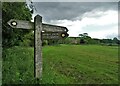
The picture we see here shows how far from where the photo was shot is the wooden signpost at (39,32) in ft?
27.7

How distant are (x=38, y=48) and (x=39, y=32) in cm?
49

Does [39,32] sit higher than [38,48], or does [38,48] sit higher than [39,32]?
[39,32]

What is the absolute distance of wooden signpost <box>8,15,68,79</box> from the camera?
8.45m

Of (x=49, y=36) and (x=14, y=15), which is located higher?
(x=14, y=15)

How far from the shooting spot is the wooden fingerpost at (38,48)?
27.6 ft

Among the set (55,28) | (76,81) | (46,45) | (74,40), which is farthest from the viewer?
(74,40)

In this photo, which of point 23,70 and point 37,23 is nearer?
point 37,23

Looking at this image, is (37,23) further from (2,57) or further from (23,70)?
(2,57)

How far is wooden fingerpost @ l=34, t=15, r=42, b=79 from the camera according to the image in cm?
841

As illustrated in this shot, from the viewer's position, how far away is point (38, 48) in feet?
28.0

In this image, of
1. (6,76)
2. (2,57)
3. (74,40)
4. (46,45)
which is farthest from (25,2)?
(74,40)

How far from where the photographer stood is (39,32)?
8.62 m

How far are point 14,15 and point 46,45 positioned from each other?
72.3ft

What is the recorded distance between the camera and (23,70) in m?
9.88
